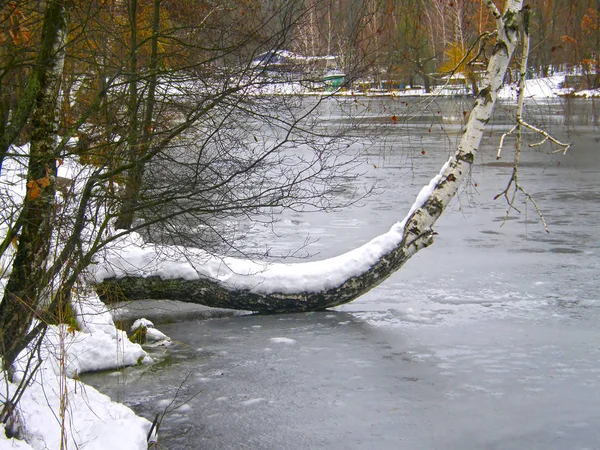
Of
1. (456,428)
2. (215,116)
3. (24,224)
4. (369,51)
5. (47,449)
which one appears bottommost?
(456,428)

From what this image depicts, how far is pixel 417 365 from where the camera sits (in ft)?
22.0

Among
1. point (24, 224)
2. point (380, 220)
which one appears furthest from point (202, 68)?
point (380, 220)

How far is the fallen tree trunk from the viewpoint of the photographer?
798 cm

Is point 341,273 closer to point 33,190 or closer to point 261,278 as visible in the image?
point 261,278

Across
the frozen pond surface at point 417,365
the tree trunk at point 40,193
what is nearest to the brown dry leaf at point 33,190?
the tree trunk at point 40,193

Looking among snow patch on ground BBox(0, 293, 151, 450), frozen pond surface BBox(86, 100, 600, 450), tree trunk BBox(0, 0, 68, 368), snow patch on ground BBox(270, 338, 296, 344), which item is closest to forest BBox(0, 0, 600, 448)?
tree trunk BBox(0, 0, 68, 368)

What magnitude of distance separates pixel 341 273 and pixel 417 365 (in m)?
1.73

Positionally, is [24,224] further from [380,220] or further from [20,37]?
[380,220]

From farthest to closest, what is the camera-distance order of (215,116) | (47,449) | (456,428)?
(215,116)
(456,428)
(47,449)

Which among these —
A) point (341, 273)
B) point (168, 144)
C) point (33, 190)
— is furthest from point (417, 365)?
point (33, 190)

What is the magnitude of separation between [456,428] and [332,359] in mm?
1674

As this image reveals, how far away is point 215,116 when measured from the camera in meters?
5.93

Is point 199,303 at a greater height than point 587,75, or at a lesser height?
lesser

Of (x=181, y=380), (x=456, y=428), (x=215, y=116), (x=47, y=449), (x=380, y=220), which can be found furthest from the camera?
(x=380, y=220)
